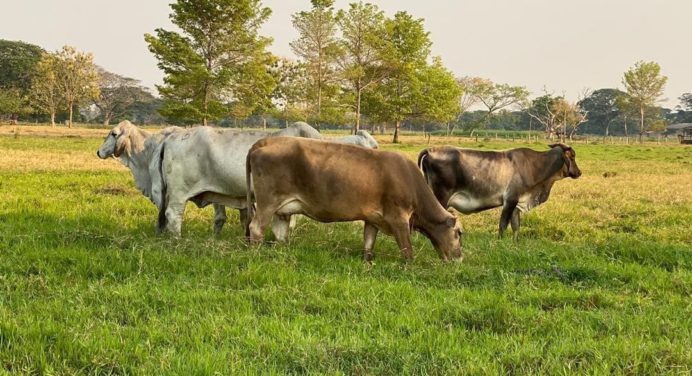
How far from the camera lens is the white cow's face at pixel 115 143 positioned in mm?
9453

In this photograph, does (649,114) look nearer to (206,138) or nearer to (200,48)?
(200,48)

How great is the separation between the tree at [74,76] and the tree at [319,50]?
3072cm

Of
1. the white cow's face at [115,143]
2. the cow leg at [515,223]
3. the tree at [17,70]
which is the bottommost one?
the cow leg at [515,223]

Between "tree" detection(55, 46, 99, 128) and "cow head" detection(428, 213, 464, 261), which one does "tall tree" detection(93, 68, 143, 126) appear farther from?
"cow head" detection(428, 213, 464, 261)

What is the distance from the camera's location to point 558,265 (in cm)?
684

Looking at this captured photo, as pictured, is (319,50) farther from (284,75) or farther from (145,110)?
(145,110)

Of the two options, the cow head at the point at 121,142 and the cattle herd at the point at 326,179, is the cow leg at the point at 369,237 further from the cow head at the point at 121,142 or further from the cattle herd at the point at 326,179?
the cow head at the point at 121,142

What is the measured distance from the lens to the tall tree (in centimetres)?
9056

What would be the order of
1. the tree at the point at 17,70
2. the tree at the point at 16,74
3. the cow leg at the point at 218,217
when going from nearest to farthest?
the cow leg at the point at 218,217, the tree at the point at 16,74, the tree at the point at 17,70

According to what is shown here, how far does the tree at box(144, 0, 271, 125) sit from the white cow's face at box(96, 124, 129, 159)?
25036 mm

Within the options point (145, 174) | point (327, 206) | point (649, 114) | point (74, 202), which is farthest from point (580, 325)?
point (649, 114)

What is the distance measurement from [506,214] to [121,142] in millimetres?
6325

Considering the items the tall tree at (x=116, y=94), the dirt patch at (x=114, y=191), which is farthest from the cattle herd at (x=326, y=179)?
the tall tree at (x=116, y=94)

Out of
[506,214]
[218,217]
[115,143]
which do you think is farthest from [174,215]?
[506,214]
